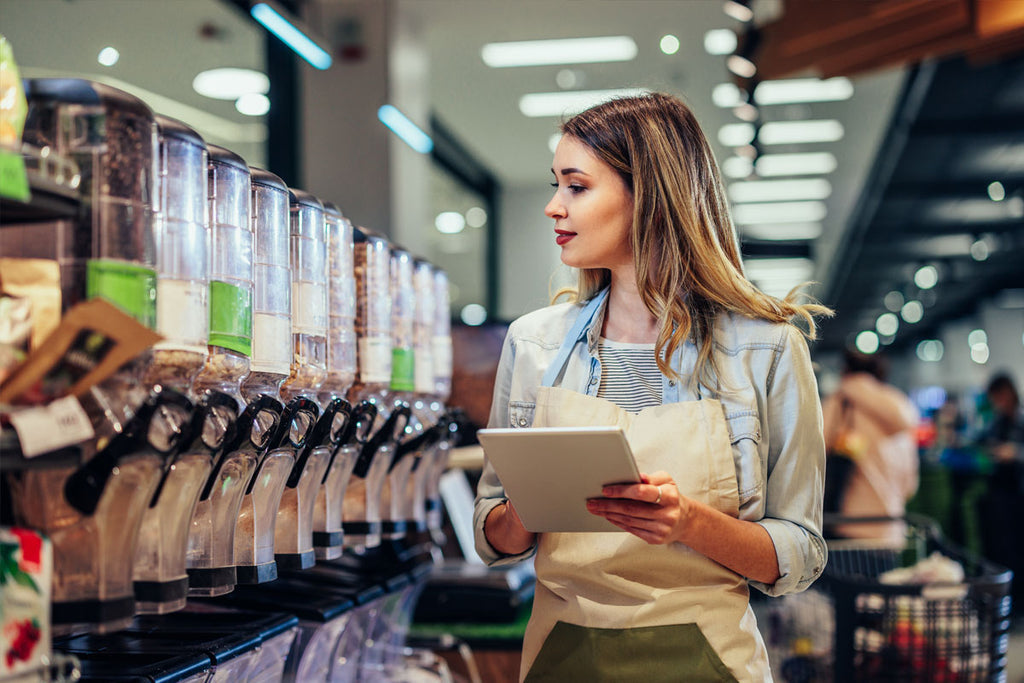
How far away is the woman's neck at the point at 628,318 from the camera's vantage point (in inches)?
80.0

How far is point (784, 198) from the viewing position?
11.2 m

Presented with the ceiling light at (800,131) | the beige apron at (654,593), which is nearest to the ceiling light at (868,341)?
the ceiling light at (800,131)

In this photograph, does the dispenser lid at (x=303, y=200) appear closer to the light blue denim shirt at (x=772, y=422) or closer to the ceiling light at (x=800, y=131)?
the light blue denim shirt at (x=772, y=422)

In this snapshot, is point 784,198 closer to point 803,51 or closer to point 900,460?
point 900,460

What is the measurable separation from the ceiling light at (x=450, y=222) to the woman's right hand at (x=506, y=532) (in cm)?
555

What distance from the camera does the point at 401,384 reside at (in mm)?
2562

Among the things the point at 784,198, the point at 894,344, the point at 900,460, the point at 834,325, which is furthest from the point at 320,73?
the point at 894,344

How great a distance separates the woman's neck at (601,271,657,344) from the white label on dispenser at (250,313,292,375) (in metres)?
0.62

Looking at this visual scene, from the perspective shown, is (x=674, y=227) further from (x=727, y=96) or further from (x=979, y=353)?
(x=979, y=353)

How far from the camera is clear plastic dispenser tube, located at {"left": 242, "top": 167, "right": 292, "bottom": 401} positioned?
184cm

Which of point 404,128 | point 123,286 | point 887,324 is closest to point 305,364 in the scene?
point 123,286

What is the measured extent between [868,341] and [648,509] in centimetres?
3542

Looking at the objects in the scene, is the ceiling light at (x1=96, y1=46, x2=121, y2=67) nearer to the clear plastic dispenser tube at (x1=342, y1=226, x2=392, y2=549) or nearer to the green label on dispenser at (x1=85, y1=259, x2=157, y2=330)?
the clear plastic dispenser tube at (x1=342, y1=226, x2=392, y2=549)

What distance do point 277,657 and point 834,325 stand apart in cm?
2956
